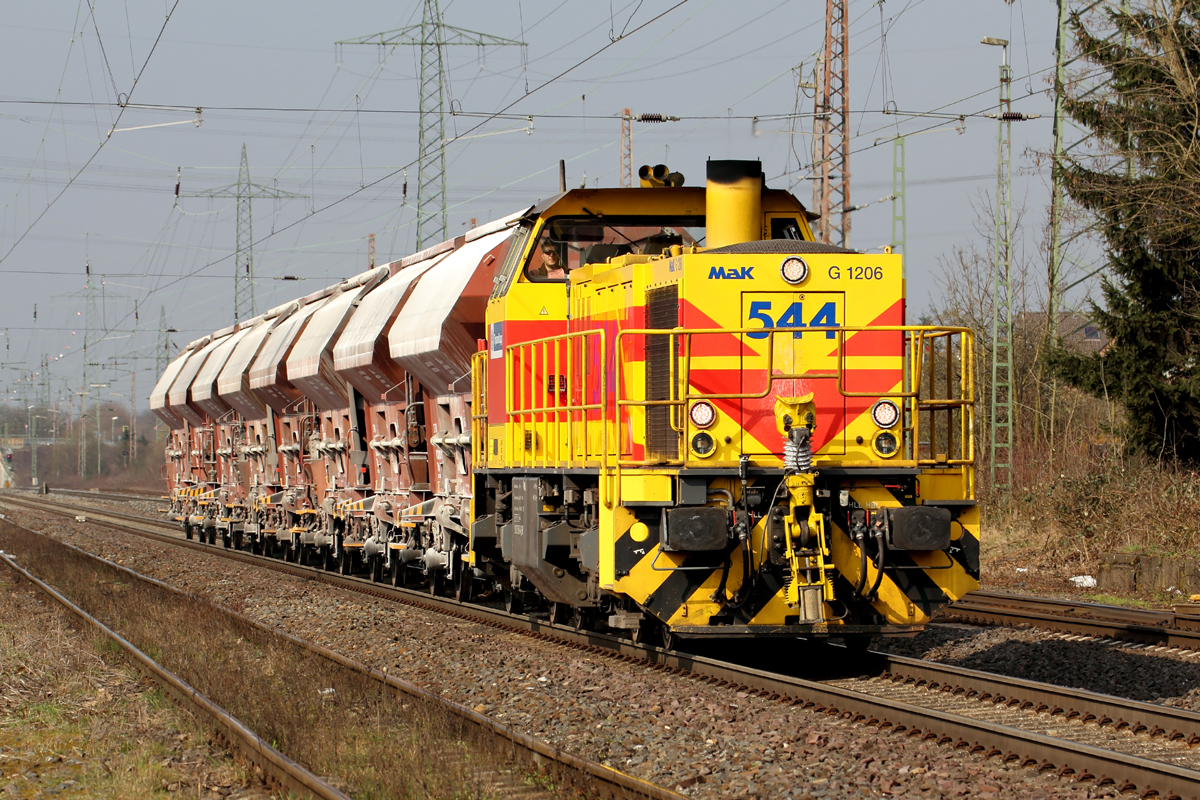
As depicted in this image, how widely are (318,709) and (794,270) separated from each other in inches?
168

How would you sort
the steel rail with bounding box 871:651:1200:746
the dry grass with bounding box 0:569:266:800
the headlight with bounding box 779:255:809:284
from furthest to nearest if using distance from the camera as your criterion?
the headlight with bounding box 779:255:809:284
the steel rail with bounding box 871:651:1200:746
the dry grass with bounding box 0:569:266:800

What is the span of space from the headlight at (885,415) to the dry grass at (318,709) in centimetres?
346

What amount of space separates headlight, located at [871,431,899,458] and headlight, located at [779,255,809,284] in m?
1.20

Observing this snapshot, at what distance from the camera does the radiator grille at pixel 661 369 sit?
27.2ft

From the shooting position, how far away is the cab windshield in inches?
394

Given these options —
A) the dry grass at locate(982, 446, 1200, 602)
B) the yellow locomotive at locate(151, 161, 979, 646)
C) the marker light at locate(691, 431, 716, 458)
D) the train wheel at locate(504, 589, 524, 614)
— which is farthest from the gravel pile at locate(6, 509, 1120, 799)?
the dry grass at locate(982, 446, 1200, 602)

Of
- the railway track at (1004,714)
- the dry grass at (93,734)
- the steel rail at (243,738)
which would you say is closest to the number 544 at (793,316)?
the railway track at (1004,714)

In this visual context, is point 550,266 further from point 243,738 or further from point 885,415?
point 243,738

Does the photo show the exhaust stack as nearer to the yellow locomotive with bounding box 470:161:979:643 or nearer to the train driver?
the yellow locomotive with bounding box 470:161:979:643

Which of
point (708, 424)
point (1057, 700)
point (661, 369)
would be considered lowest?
point (1057, 700)

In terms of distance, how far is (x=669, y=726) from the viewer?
6.95 m

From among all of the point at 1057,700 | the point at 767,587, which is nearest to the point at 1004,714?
A: the point at 1057,700

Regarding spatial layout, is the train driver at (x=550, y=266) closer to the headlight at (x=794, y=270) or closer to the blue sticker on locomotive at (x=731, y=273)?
the blue sticker on locomotive at (x=731, y=273)

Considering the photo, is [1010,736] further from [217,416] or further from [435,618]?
[217,416]
